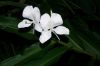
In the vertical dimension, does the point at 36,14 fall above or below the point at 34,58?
above

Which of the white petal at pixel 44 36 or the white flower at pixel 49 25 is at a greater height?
the white flower at pixel 49 25

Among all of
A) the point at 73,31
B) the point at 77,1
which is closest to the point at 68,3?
the point at 77,1

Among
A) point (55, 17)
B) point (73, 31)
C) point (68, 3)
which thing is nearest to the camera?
point (55, 17)

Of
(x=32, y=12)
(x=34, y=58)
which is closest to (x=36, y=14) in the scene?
(x=32, y=12)

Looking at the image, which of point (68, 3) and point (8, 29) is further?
point (68, 3)

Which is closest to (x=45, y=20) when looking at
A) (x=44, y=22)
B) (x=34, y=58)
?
(x=44, y=22)

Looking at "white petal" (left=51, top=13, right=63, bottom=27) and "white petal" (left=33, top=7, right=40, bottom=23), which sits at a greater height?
"white petal" (left=33, top=7, right=40, bottom=23)

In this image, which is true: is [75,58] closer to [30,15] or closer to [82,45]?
[82,45]

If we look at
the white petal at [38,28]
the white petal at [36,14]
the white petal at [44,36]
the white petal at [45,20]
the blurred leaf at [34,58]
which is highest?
the white petal at [36,14]

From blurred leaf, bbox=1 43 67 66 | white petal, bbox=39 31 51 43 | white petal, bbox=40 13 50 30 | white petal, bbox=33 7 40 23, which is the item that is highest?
white petal, bbox=33 7 40 23

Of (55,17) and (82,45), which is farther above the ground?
(55,17)

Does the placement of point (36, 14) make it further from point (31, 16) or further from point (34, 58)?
point (34, 58)
